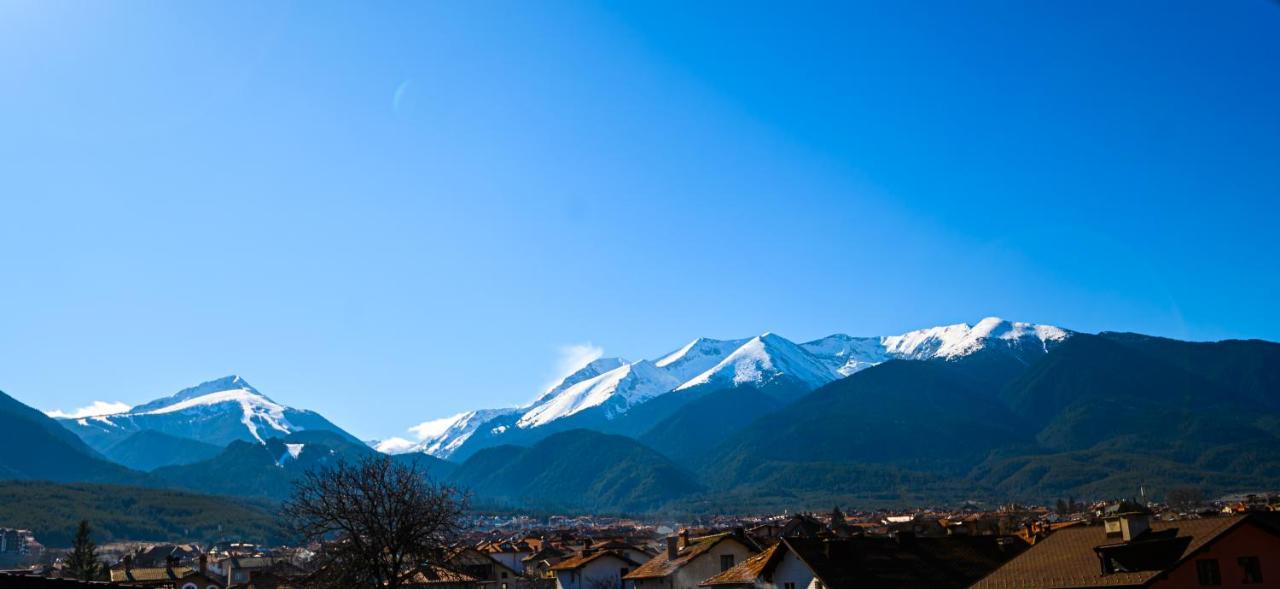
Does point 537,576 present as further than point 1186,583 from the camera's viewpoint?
Yes

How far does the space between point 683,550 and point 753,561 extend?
14482 millimetres

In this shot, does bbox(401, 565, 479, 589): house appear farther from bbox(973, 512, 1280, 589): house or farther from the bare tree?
bbox(973, 512, 1280, 589): house

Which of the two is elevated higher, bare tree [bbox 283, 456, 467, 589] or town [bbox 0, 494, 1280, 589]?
bare tree [bbox 283, 456, 467, 589]

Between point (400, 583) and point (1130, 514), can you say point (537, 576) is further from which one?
point (1130, 514)

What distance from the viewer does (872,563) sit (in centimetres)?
5525

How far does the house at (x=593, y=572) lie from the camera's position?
8219 cm

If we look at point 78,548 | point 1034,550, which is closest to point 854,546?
point 1034,550

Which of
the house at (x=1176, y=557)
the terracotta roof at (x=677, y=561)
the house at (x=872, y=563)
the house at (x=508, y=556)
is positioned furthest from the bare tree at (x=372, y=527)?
the house at (x=508, y=556)

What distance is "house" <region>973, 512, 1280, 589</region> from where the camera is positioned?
1535 inches

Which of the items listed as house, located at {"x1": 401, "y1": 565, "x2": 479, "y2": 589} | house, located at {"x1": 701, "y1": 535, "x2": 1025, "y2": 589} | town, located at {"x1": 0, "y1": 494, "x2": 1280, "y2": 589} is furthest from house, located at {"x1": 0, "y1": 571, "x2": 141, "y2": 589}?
house, located at {"x1": 701, "y1": 535, "x2": 1025, "y2": 589}

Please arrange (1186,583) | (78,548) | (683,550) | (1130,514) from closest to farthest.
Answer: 1. (1186,583)
2. (1130,514)
3. (683,550)
4. (78,548)

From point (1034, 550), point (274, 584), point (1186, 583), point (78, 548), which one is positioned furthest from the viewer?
point (78, 548)

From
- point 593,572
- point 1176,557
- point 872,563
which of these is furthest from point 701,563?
point 1176,557

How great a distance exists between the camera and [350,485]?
→ 169 feet
